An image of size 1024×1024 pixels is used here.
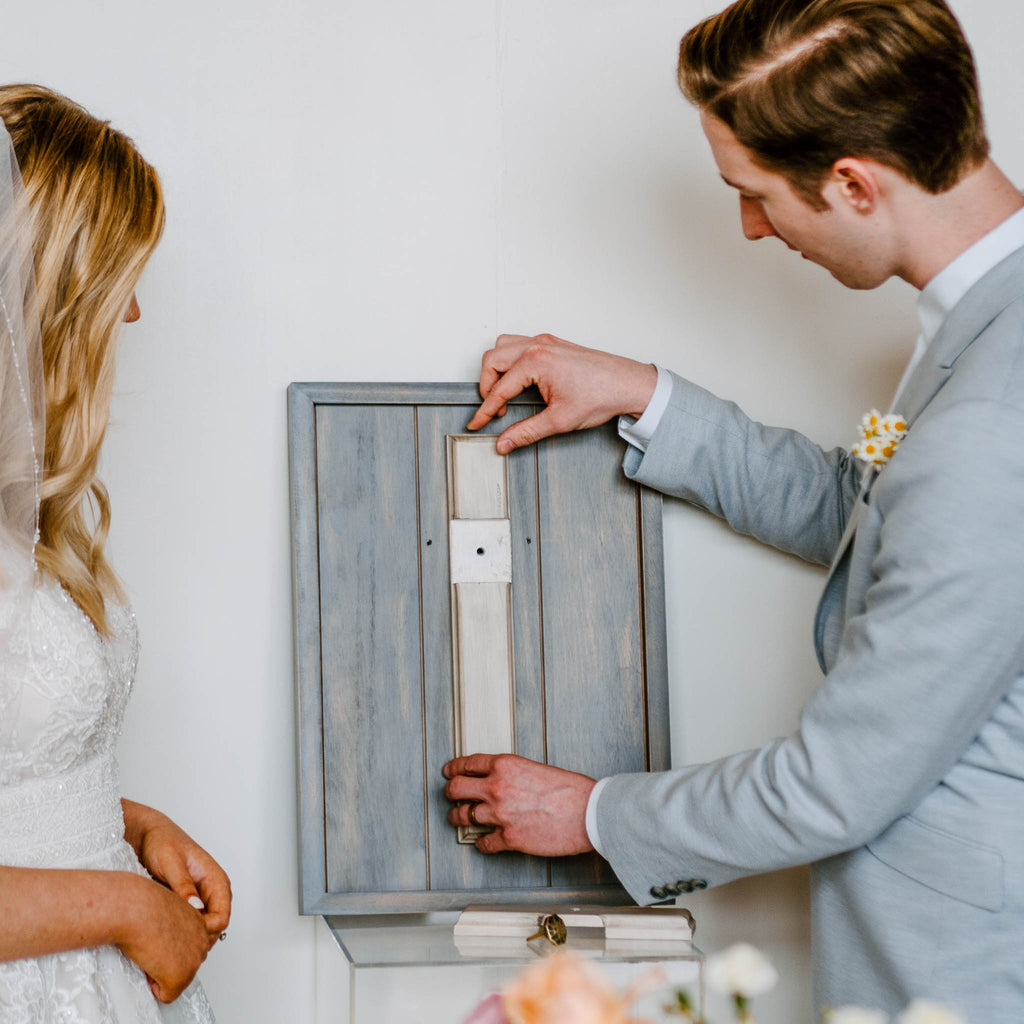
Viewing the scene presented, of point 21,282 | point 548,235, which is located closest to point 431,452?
point 548,235

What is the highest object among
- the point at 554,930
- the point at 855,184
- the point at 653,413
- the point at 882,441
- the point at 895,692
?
the point at 855,184

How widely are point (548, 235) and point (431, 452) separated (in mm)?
337

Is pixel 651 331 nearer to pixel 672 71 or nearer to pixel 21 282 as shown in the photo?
pixel 672 71

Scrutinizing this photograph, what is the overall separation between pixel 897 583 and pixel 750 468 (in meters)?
0.45

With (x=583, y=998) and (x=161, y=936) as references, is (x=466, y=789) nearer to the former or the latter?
(x=161, y=936)

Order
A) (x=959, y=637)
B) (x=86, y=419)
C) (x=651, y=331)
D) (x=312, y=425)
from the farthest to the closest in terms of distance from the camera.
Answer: (x=651, y=331), (x=312, y=425), (x=86, y=419), (x=959, y=637)

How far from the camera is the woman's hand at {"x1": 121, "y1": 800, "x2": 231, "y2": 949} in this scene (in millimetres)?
1168

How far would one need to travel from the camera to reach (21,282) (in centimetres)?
102

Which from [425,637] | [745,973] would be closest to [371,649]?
[425,637]

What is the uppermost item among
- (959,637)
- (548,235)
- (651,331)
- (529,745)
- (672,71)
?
(672,71)

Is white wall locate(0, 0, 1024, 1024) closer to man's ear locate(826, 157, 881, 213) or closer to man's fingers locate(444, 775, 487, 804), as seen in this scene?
man's fingers locate(444, 775, 487, 804)

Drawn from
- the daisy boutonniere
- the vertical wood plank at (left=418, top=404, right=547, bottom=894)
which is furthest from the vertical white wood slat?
the daisy boutonniere

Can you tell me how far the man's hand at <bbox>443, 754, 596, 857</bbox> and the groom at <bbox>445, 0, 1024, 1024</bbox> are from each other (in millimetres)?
14

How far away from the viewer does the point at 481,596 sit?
4.72 ft
